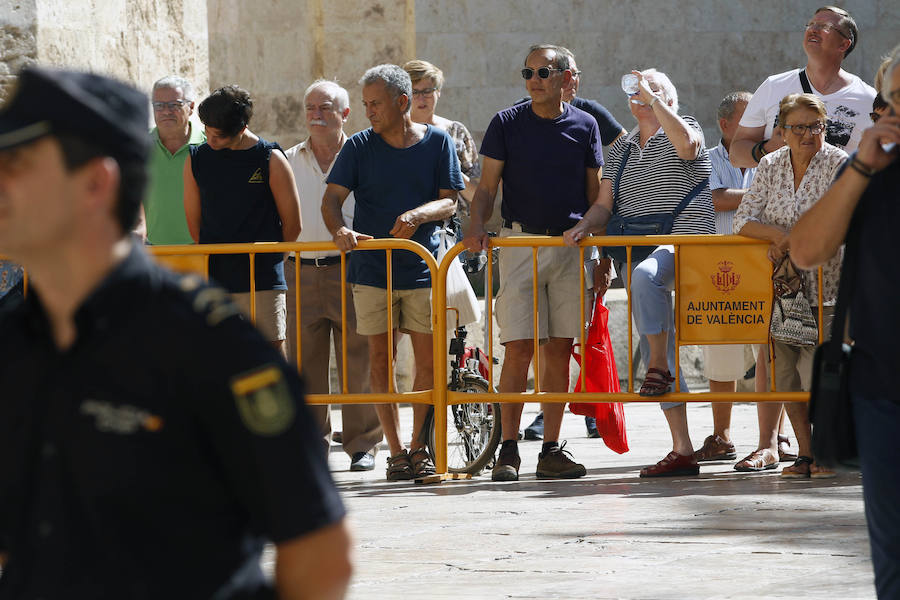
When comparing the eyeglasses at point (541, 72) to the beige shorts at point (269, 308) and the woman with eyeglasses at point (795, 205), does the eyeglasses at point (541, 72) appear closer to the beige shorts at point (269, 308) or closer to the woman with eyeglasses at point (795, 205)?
the woman with eyeglasses at point (795, 205)

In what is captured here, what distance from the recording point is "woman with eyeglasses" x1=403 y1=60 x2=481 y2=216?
29.3 ft

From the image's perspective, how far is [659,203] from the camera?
26.3 feet

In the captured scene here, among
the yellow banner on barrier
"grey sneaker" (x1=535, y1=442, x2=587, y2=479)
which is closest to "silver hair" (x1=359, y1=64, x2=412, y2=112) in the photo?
the yellow banner on barrier

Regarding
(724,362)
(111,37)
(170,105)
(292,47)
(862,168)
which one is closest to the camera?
(862,168)

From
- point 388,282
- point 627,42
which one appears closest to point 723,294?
point 388,282

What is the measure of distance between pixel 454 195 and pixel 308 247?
0.82 m

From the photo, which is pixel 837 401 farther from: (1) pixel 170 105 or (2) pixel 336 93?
(1) pixel 170 105

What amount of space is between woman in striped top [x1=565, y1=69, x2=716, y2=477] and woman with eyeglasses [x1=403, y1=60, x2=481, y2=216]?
1226 millimetres

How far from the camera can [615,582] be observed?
498 centimetres

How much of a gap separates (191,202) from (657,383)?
258cm

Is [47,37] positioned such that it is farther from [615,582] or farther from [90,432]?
[90,432]

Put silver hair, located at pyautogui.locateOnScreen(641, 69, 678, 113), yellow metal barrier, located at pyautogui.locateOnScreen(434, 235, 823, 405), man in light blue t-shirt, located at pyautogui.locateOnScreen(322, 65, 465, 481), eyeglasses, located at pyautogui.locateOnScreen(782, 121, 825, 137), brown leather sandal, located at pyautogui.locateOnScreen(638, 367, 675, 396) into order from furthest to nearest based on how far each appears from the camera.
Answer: silver hair, located at pyautogui.locateOnScreen(641, 69, 678, 113), man in light blue t-shirt, located at pyautogui.locateOnScreen(322, 65, 465, 481), brown leather sandal, located at pyautogui.locateOnScreen(638, 367, 675, 396), yellow metal barrier, located at pyautogui.locateOnScreen(434, 235, 823, 405), eyeglasses, located at pyautogui.locateOnScreen(782, 121, 825, 137)

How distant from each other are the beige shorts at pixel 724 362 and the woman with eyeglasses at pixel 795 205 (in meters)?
0.60

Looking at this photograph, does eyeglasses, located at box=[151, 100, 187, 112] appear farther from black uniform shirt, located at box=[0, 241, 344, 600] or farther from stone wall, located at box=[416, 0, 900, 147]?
black uniform shirt, located at box=[0, 241, 344, 600]
